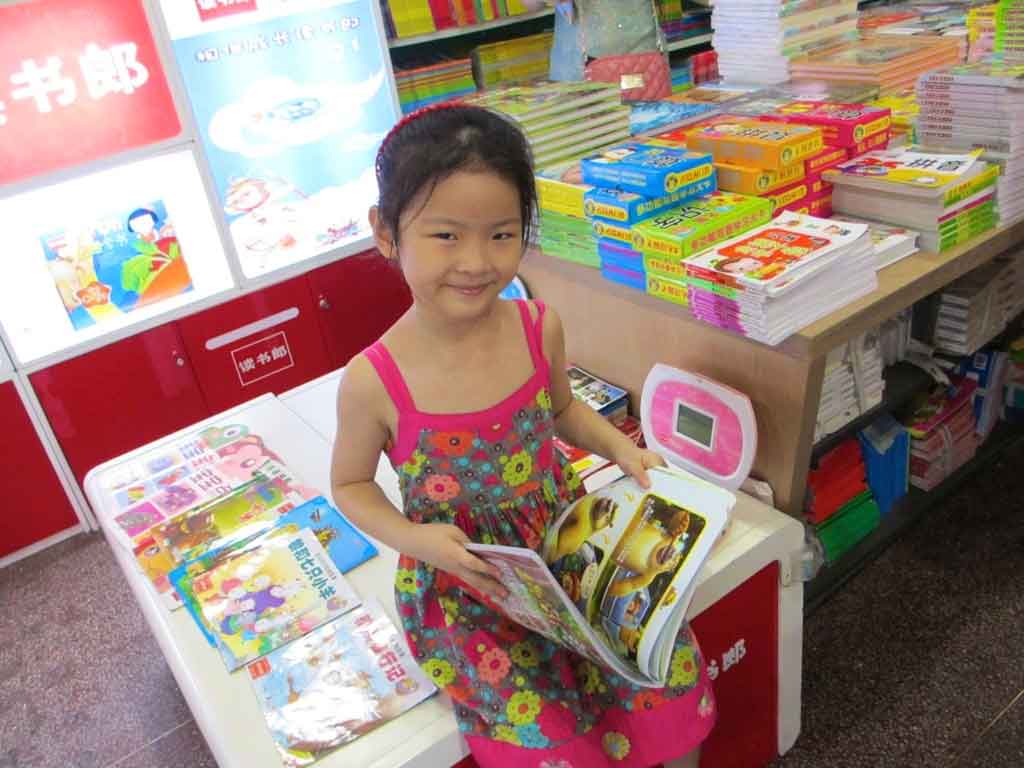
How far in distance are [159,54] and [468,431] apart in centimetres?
189

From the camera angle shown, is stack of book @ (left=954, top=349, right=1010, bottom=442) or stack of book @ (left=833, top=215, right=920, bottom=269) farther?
stack of book @ (left=954, top=349, right=1010, bottom=442)

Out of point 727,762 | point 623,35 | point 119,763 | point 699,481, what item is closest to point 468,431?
point 699,481

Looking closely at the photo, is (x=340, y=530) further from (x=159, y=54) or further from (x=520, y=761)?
(x=159, y=54)

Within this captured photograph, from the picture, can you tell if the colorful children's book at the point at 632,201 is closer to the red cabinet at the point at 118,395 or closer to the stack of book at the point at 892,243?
the stack of book at the point at 892,243

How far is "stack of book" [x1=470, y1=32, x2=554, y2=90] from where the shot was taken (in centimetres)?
312

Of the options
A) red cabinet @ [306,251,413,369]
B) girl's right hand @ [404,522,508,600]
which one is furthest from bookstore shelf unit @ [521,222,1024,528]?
red cabinet @ [306,251,413,369]

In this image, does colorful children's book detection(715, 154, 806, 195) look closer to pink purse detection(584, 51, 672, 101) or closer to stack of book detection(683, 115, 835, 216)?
stack of book detection(683, 115, 835, 216)

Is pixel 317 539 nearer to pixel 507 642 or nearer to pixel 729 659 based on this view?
pixel 507 642

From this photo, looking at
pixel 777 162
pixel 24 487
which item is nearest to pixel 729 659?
pixel 777 162

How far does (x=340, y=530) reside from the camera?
4.74ft

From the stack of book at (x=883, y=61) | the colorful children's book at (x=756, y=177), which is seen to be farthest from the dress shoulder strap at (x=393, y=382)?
the stack of book at (x=883, y=61)

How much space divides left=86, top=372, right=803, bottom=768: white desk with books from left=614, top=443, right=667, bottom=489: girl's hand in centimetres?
22

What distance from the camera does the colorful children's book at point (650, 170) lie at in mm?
1421

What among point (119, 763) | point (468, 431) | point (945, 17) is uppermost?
point (945, 17)
